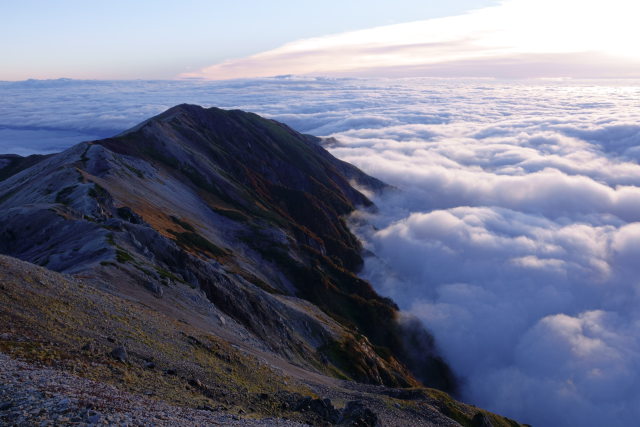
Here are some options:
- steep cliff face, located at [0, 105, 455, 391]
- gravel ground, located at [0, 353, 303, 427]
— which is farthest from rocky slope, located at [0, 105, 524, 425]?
gravel ground, located at [0, 353, 303, 427]

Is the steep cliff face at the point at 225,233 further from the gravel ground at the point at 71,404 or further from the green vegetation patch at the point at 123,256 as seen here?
the gravel ground at the point at 71,404

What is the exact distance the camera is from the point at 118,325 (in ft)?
94.7

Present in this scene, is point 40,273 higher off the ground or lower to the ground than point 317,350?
higher

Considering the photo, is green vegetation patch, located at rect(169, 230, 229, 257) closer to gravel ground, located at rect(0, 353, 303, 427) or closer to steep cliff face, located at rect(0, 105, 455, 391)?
steep cliff face, located at rect(0, 105, 455, 391)

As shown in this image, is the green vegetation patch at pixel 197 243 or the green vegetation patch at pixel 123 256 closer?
the green vegetation patch at pixel 123 256

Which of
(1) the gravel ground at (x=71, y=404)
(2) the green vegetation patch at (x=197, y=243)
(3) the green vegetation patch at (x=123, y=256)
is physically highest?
(1) the gravel ground at (x=71, y=404)

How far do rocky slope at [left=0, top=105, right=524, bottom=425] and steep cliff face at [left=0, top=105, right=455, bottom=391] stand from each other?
1.05ft

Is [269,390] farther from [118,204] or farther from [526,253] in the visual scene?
[526,253]

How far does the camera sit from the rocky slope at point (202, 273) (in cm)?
2694

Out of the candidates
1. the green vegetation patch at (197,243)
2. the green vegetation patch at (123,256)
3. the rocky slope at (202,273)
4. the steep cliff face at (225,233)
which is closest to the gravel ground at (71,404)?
the rocky slope at (202,273)

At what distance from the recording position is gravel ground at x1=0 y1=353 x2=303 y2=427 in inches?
561

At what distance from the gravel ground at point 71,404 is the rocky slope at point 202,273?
1.93 m

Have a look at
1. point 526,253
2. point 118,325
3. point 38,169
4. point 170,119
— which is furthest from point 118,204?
point 526,253

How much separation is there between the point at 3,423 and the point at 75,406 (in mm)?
2047
